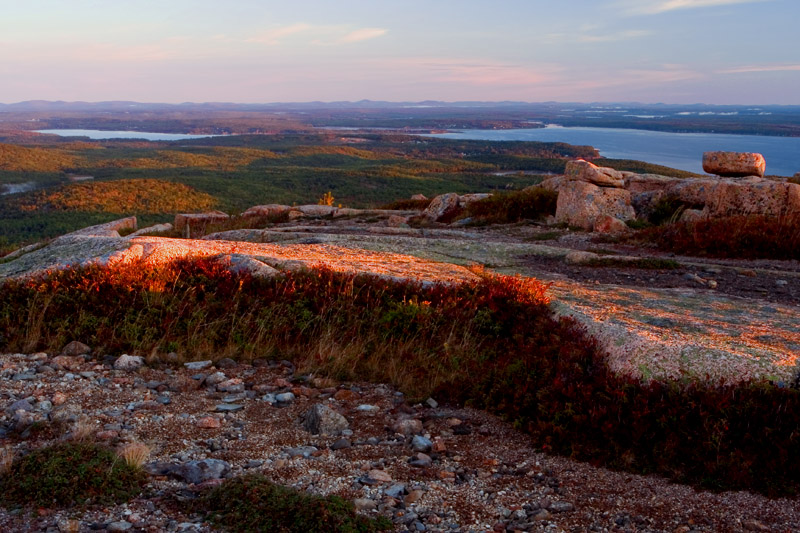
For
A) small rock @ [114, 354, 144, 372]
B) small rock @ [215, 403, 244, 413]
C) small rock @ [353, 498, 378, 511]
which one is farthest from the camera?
small rock @ [114, 354, 144, 372]

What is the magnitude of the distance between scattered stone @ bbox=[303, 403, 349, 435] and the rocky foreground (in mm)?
12

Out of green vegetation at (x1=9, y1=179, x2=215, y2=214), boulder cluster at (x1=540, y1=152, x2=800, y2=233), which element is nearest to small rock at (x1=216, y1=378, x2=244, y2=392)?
boulder cluster at (x1=540, y1=152, x2=800, y2=233)

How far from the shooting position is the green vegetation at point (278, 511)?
334 centimetres

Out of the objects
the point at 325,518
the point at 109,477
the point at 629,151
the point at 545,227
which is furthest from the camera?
the point at 629,151

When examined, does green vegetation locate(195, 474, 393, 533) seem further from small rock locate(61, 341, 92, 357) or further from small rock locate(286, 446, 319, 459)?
small rock locate(61, 341, 92, 357)

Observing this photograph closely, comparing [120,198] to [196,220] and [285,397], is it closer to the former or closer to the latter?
[196,220]

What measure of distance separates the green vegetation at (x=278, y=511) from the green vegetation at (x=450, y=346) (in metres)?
1.95

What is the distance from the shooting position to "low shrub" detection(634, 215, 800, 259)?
11750 millimetres

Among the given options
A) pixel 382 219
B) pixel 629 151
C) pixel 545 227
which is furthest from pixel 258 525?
pixel 629 151

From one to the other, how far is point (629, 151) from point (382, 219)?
114057mm

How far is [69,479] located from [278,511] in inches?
53.0

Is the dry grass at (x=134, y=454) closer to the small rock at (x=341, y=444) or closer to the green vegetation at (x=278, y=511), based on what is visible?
the green vegetation at (x=278, y=511)

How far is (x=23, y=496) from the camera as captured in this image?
3562 millimetres

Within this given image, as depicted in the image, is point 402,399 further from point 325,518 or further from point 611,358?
point 325,518
